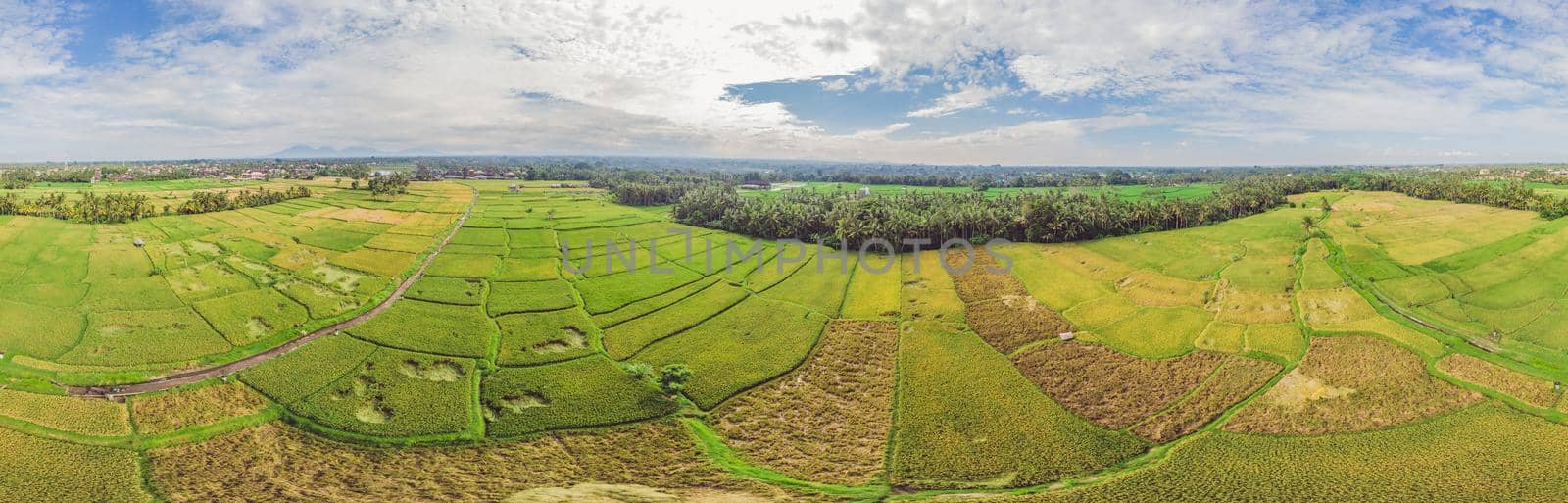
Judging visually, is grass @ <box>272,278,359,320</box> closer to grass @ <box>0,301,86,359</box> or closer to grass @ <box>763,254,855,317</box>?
grass @ <box>0,301,86,359</box>

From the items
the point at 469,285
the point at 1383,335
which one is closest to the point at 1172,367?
the point at 1383,335

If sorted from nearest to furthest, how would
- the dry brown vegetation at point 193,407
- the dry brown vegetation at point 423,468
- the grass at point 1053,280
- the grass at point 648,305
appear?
the dry brown vegetation at point 423,468 → the dry brown vegetation at point 193,407 → the grass at point 648,305 → the grass at point 1053,280

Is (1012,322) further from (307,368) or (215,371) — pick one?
(215,371)

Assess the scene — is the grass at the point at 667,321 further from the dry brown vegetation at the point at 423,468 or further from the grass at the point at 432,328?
the dry brown vegetation at the point at 423,468

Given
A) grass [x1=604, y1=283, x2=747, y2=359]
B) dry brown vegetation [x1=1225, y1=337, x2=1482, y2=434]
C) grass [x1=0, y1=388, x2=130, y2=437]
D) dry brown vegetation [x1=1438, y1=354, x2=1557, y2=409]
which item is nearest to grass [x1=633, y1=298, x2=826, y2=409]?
grass [x1=604, y1=283, x2=747, y2=359]

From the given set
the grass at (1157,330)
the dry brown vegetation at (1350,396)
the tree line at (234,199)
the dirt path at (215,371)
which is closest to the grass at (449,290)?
the dirt path at (215,371)
